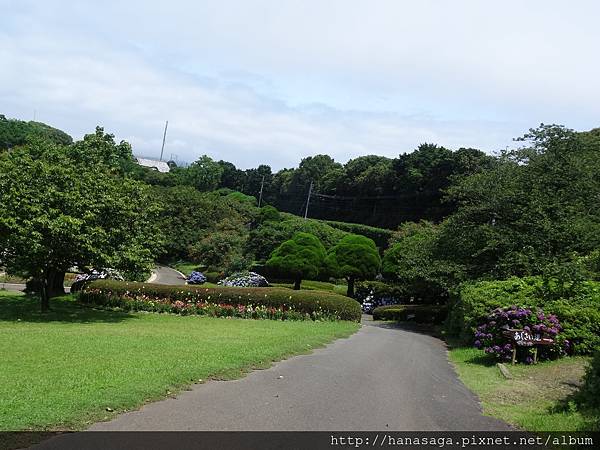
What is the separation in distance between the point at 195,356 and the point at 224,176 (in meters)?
118

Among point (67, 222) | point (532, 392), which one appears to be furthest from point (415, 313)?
point (532, 392)

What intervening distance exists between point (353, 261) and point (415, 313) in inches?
441

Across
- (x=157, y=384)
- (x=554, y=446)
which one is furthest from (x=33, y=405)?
(x=554, y=446)

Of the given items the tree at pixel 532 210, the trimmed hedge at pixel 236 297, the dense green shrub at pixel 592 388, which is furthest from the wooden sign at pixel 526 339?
the trimmed hedge at pixel 236 297

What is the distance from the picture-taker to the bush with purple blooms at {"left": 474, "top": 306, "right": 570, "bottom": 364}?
13203 millimetres

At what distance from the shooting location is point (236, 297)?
2456 cm

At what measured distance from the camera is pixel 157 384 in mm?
8289

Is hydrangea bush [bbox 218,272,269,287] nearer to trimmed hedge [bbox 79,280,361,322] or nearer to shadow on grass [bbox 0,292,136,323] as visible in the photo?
trimmed hedge [bbox 79,280,361,322]

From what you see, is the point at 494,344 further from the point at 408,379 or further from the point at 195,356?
the point at 195,356

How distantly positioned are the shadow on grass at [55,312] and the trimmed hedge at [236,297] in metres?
1.34

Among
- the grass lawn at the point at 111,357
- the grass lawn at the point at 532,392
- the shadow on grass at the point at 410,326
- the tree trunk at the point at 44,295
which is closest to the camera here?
the grass lawn at the point at 111,357

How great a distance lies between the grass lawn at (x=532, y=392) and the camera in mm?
7434

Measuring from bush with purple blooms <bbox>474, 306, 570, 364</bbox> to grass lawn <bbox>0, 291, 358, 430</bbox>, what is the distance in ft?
15.0

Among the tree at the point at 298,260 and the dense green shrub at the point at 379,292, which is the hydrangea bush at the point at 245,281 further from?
the dense green shrub at the point at 379,292
